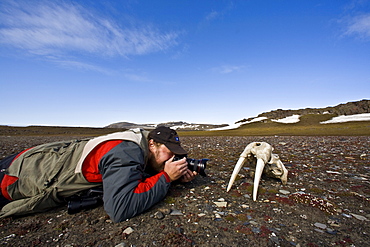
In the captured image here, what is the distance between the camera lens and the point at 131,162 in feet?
9.21

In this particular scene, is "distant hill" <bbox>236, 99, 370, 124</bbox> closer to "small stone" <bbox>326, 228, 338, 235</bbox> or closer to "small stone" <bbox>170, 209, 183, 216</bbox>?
"small stone" <bbox>326, 228, 338, 235</bbox>

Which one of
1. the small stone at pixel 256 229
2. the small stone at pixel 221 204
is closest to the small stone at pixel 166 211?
the small stone at pixel 221 204

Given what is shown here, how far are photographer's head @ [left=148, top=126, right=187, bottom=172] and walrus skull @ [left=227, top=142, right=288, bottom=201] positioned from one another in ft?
4.62

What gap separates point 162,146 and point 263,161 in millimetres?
2053

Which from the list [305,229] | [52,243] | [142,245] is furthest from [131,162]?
[305,229]

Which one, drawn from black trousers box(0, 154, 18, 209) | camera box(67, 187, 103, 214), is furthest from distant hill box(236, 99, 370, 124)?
black trousers box(0, 154, 18, 209)

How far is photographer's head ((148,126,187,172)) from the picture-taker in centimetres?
336

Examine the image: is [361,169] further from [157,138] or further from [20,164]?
[20,164]

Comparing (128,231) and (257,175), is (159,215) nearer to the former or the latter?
(128,231)

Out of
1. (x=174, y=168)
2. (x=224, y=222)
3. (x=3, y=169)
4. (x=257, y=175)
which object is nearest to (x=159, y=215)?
(x=174, y=168)

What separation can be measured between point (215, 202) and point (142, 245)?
1632 millimetres

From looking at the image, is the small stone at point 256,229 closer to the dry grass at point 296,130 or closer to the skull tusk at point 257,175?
the skull tusk at point 257,175

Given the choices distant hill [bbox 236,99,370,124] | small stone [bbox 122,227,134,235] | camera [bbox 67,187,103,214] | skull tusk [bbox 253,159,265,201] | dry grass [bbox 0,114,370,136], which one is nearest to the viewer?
small stone [bbox 122,227,134,235]

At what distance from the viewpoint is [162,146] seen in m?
3.44
